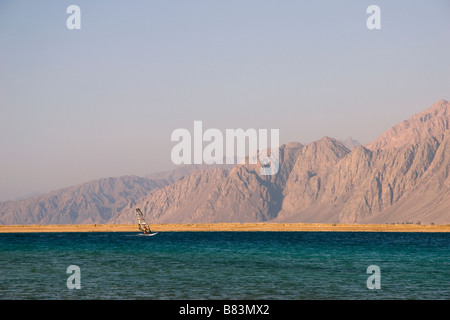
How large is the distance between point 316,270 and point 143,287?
23160 millimetres

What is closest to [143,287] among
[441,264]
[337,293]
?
[337,293]

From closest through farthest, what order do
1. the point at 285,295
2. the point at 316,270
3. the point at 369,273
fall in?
1. the point at 285,295
2. the point at 369,273
3. the point at 316,270

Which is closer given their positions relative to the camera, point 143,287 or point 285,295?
point 285,295

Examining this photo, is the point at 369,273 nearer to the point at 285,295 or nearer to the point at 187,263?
the point at 285,295

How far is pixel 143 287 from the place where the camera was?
174 feet

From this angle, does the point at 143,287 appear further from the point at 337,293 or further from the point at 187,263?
the point at 187,263
